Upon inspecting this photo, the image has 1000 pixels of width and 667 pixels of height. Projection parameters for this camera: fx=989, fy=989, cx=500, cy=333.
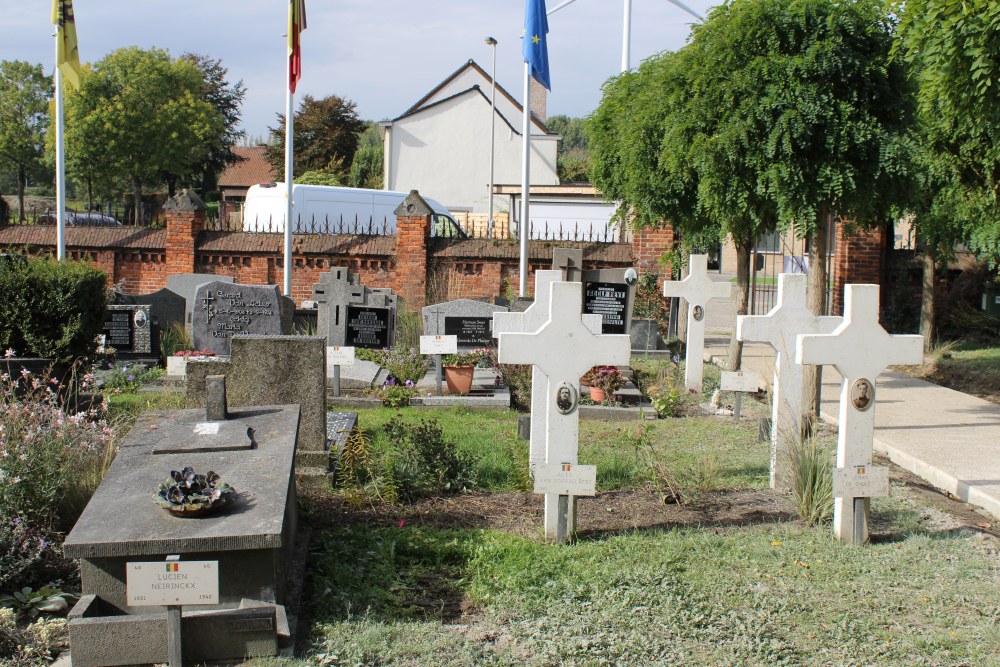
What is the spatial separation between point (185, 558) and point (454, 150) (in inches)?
1592

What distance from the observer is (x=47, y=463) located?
232 inches

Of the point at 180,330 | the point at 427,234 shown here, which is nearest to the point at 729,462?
the point at 180,330

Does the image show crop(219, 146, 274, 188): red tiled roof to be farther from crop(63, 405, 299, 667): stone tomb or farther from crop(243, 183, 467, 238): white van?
crop(63, 405, 299, 667): stone tomb

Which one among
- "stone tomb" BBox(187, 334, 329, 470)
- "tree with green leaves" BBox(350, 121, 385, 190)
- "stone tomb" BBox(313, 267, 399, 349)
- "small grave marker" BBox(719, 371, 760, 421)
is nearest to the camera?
"stone tomb" BBox(187, 334, 329, 470)

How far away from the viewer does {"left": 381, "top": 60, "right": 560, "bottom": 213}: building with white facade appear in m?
43.6

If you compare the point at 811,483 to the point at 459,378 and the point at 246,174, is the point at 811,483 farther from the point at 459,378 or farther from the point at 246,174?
the point at 246,174

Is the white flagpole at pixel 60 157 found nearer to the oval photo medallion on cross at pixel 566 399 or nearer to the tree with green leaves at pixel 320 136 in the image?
the oval photo medallion on cross at pixel 566 399

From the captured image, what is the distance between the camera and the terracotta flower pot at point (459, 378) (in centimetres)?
1161

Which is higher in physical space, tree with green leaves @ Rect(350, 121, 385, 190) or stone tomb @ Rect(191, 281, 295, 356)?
tree with green leaves @ Rect(350, 121, 385, 190)

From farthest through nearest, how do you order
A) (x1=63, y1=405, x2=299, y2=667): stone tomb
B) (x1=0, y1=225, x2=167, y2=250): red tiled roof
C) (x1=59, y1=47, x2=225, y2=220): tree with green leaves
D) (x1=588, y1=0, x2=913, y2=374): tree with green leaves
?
(x1=59, y1=47, x2=225, y2=220): tree with green leaves < (x1=0, y1=225, x2=167, y2=250): red tiled roof < (x1=588, y1=0, x2=913, y2=374): tree with green leaves < (x1=63, y1=405, x2=299, y2=667): stone tomb

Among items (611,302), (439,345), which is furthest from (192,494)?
(611,302)

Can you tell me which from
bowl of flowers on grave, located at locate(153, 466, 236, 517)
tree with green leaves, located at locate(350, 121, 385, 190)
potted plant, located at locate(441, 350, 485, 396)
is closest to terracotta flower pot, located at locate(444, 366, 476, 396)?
potted plant, located at locate(441, 350, 485, 396)

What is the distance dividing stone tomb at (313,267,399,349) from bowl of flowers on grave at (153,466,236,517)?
848 cm

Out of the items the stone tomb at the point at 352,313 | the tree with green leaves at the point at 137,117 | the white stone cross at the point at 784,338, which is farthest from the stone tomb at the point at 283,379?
the tree with green leaves at the point at 137,117
